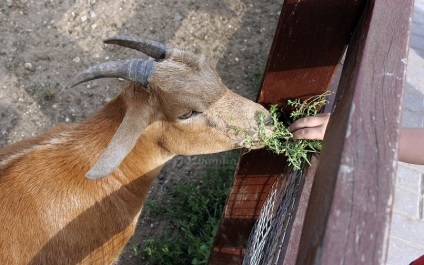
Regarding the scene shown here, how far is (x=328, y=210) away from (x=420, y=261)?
2.30 metres

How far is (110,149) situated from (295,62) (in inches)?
49.2

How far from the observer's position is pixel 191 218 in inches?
175

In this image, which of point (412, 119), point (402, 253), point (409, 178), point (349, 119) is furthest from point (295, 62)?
point (412, 119)

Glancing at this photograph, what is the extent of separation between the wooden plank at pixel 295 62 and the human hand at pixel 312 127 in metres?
→ 0.25

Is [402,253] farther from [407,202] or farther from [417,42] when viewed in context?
[417,42]

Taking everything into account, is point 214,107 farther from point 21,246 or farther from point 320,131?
point 21,246

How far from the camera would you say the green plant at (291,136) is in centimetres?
253

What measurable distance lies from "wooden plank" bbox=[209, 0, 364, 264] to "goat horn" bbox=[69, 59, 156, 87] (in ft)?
2.53

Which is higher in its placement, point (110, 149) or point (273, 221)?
point (110, 149)

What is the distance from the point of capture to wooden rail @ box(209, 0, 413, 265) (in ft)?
3.21

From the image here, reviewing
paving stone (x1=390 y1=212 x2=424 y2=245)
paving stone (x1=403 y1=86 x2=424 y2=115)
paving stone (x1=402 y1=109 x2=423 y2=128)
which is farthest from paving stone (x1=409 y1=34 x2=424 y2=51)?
paving stone (x1=390 y1=212 x2=424 y2=245)

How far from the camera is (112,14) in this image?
619 centimetres

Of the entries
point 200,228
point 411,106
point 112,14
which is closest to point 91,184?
point 200,228

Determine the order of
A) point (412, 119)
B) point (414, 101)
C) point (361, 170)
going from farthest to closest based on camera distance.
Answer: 1. point (414, 101)
2. point (412, 119)
3. point (361, 170)
